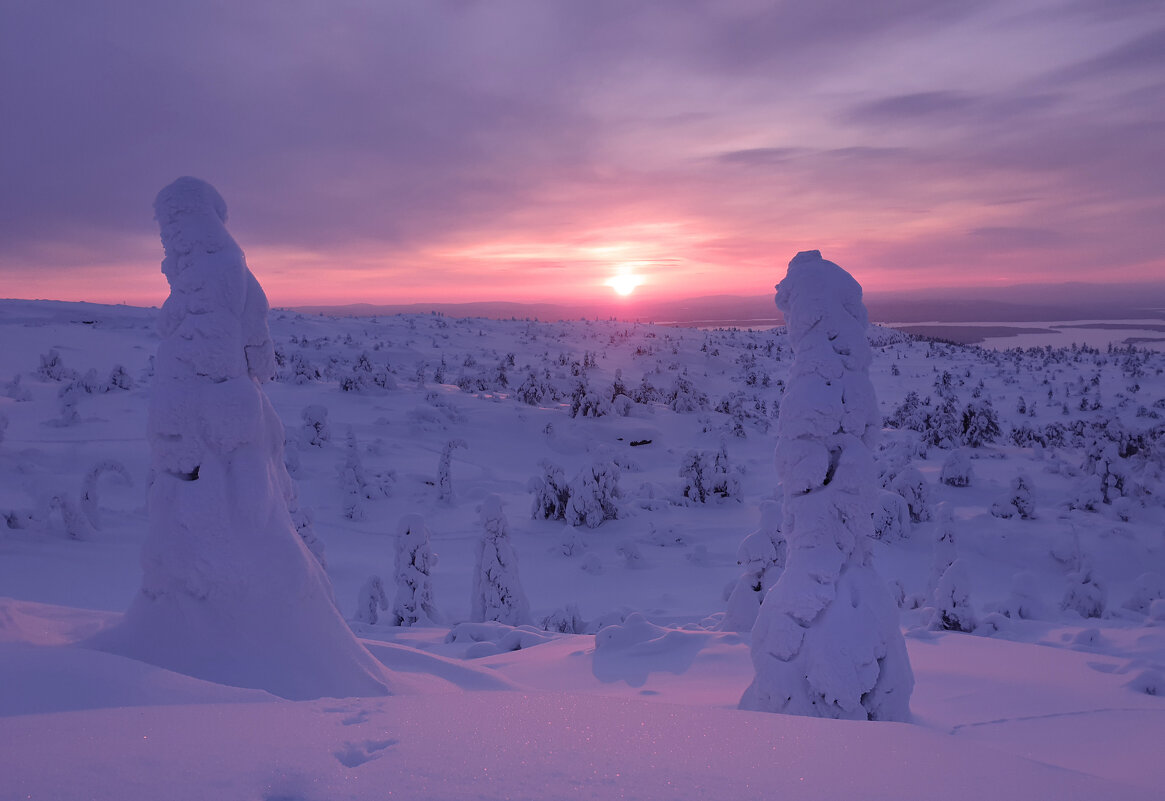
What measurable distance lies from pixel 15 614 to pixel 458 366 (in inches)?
1282

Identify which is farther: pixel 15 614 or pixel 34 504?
pixel 34 504

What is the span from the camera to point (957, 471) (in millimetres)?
17359

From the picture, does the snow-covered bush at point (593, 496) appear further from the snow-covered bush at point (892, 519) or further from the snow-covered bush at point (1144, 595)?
the snow-covered bush at point (1144, 595)

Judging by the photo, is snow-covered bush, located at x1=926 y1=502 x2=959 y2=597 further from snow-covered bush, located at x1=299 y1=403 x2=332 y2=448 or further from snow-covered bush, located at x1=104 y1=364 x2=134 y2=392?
snow-covered bush, located at x1=104 y1=364 x2=134 y2=392

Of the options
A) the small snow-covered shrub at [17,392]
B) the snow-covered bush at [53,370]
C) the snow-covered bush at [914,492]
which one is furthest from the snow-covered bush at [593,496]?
the snow-covered bush at [53,370]

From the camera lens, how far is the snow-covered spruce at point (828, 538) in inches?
191

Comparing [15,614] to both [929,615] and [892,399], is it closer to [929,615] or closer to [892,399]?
[929,615]

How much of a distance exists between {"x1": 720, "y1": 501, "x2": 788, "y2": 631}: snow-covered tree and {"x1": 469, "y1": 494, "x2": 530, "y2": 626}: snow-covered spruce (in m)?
3.28

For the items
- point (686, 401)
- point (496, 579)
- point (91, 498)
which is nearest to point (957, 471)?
Result: point (686, 401)

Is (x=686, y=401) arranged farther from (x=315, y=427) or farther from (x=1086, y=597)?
(x=1086, y=597)

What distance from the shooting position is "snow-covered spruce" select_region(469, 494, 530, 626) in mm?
10227

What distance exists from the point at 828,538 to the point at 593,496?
421 inches

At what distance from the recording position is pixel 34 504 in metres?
11.7

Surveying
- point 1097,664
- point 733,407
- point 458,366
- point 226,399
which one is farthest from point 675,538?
point 458,366
